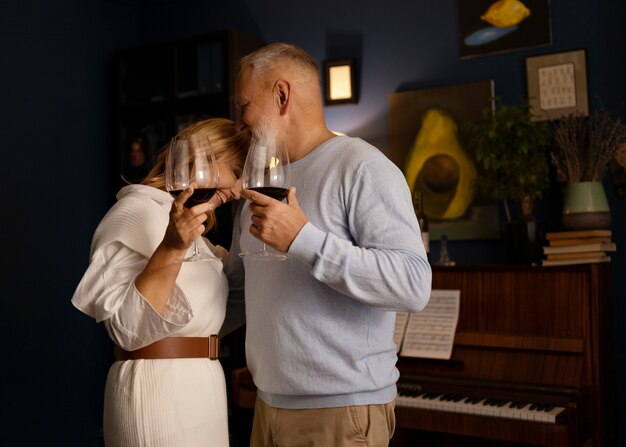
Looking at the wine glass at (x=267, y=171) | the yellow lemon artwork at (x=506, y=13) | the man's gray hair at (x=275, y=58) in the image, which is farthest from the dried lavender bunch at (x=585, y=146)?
the wine glass at (x=267, y=171)

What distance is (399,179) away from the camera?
5.55 feet

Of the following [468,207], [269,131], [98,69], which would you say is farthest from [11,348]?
[269,131]

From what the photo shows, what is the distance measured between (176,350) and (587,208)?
78.8 inches

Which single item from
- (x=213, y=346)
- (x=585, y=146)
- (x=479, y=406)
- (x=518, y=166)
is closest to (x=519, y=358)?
(x=479, y=406)

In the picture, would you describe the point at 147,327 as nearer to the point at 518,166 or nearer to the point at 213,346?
the point at 213,346

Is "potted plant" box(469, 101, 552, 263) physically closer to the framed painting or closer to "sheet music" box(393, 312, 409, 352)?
the framed painting

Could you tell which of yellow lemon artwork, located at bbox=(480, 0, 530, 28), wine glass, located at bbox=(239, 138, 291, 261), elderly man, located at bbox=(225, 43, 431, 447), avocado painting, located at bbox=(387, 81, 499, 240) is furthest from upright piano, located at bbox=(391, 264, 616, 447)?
wine glass, located at bbox=(239, 138, 291, 261)

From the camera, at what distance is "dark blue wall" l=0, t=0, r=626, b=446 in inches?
158

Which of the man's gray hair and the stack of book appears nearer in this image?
the man's gray hair

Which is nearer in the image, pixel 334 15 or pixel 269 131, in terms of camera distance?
pixel 269 131

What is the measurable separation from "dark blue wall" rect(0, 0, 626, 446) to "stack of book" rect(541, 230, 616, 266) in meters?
0.50

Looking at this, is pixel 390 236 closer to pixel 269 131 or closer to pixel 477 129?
pixel 269 131

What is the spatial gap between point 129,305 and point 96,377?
3.19m

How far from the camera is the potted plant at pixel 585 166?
3.17 meters
